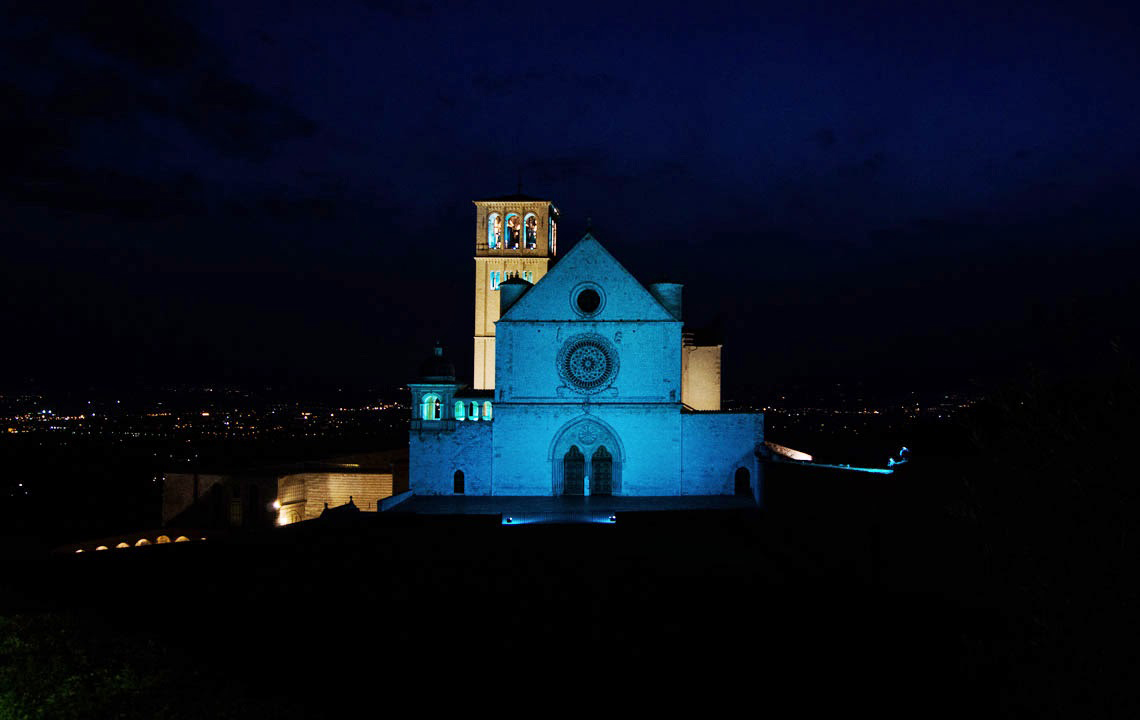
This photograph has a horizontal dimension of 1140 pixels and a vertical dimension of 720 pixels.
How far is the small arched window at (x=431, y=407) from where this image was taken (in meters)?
37.6

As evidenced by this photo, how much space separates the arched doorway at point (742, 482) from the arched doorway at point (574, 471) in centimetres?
617

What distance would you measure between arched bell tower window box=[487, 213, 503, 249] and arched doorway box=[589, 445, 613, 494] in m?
14.6

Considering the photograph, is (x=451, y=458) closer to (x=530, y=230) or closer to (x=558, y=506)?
(x=558, y=506)

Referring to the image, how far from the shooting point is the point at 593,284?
33.8 meters

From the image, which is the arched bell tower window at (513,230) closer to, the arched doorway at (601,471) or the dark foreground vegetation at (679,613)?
the arched doorway at (601,471)

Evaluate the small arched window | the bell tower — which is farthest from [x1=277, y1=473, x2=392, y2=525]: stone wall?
the bell tower

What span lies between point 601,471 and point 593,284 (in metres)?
7.69

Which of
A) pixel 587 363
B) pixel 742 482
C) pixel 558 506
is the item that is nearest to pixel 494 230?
pixel 587 363

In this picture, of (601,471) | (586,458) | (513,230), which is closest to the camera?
(586,458)

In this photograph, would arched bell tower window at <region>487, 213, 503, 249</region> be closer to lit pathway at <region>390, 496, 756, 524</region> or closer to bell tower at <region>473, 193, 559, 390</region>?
bell tower at <region>473, 193, 559, 390</region>

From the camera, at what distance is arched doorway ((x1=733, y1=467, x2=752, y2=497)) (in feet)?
110

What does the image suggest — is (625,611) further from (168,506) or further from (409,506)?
(168,506)

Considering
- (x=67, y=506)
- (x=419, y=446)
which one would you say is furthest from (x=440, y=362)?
(x=67, y=506)

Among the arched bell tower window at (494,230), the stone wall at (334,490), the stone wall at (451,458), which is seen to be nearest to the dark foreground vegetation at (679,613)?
the stone wall at (451,458)
